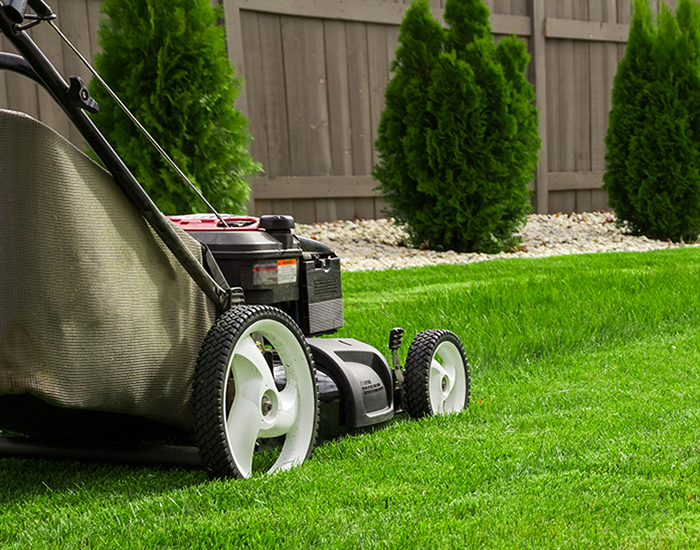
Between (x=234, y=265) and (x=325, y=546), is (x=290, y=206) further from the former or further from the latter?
(x=325, y=546)

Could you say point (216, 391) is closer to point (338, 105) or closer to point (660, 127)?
point (338, 105)

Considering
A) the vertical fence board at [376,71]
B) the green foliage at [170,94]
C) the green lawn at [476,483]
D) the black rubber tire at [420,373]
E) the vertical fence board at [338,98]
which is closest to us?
the green lawn at [476,483]

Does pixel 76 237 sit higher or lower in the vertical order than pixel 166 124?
lower

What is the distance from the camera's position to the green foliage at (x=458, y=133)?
8453 millimetres

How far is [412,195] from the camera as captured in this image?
8758 mm

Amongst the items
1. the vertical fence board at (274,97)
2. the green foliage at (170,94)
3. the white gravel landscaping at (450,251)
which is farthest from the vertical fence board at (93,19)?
the white gravel landscaping at (450,251)

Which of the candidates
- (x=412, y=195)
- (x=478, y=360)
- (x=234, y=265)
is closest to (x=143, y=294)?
(x=234, y=265)

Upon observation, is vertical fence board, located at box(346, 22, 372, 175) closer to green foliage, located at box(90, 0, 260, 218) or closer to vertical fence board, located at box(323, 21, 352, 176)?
vertical fence board, located at box(323, 21, 352, 176)

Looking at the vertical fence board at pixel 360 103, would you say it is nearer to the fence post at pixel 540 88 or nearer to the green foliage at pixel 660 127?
the fence post at pixel 540 88

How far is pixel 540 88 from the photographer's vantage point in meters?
11.1

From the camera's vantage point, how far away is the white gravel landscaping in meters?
8.20

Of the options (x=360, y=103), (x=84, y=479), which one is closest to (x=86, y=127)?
(x=84, y=479)

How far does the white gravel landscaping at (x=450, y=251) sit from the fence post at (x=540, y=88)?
0.30m

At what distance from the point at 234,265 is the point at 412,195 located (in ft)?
20.3
